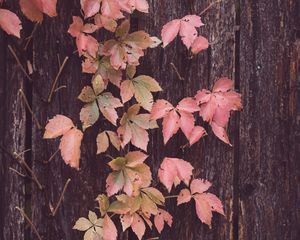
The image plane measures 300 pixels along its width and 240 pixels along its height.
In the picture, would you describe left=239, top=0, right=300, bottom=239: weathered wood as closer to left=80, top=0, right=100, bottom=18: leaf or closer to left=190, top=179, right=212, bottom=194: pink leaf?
left=190, top=179, right=212, bottom=194: pink leaf

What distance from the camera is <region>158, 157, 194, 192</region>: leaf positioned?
1915 mm

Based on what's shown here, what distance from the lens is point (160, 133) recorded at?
2.04m

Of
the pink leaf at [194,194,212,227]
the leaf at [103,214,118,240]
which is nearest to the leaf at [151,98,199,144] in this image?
the pink leaf at [194,194,212,227]

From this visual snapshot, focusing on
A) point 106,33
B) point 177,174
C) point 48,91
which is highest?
point 106,33

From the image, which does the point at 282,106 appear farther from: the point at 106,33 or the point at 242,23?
the point at 106,33

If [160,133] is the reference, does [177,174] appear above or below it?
below

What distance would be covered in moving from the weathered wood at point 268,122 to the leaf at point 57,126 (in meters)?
0.58

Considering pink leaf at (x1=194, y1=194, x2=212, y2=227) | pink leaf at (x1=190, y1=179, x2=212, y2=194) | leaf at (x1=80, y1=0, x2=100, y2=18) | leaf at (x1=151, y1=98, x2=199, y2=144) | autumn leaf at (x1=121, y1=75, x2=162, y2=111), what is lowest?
pink leaf at (x1=194, y1=194, x2=212, y2=227)

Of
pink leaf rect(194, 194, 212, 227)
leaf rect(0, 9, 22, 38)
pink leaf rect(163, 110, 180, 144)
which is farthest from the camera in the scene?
pink leaf rect(194, 194, 212, 227)

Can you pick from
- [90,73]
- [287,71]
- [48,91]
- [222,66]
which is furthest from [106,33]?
[287,71]

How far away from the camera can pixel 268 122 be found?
2.07m

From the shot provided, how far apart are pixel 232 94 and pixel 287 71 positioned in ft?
0.78

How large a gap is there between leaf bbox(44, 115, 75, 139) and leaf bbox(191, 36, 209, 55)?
18.1 inches

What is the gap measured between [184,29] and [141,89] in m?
0.23
